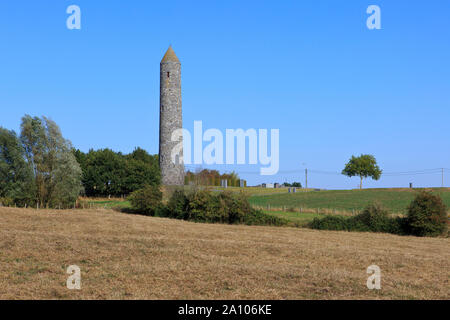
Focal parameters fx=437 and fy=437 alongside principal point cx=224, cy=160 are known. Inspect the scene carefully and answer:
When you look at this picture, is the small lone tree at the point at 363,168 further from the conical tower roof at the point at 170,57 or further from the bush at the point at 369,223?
the bush at the point at 369,223

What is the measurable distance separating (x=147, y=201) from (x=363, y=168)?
257 feet

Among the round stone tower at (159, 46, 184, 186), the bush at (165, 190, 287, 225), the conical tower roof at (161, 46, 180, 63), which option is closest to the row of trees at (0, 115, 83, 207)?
the bush at (165, 190, 287, 225)

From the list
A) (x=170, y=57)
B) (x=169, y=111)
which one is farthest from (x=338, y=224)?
(x=170, y=57)

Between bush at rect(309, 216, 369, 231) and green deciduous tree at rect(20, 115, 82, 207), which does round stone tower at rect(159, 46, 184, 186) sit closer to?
green deciduous tree at rect(20, 115, 82, 207)

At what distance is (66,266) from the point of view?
1521 centimetres

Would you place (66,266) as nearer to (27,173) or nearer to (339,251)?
(339,251)

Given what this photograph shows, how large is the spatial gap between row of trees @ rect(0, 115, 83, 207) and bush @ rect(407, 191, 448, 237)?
109 feet

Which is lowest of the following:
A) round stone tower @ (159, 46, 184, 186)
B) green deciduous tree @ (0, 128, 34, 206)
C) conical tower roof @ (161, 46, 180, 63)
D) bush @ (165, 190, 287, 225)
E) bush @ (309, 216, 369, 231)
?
bush @ (309, 216, 369, 231)

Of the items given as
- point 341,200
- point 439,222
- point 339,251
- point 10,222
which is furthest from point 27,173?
point 341,200

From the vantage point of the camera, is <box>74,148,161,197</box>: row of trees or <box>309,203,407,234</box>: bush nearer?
<box>309,203,407,234</box>: bush

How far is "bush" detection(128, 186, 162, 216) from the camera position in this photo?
45134mm

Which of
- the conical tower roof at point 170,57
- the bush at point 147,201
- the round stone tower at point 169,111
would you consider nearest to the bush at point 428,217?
the bush at point 147,201

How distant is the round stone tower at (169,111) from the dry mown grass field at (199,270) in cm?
4247
